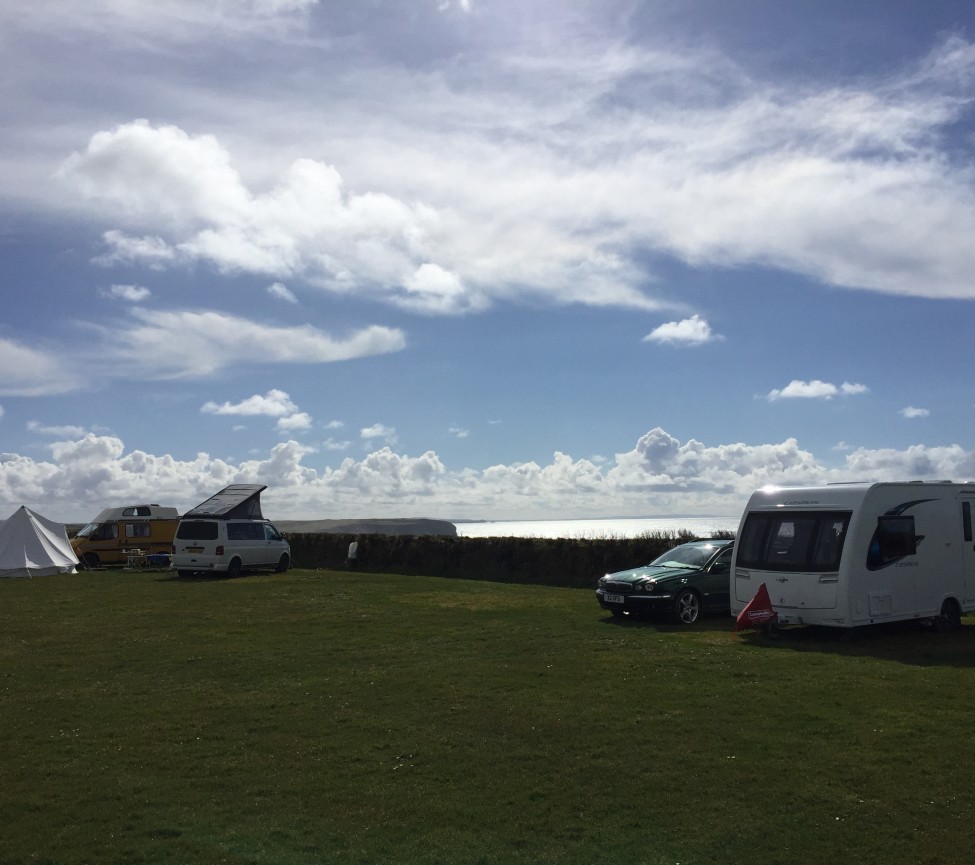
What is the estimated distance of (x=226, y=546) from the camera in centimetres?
2962

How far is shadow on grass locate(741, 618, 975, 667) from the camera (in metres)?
13.6

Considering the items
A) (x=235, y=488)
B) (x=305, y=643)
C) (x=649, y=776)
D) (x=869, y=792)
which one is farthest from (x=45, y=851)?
(x=235, y=488)

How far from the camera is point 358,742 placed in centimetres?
868

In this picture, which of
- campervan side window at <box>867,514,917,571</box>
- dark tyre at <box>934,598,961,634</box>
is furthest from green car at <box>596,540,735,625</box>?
dark tyre at <box>934,598,961,634</box>

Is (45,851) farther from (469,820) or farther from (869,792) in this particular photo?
(869,792)

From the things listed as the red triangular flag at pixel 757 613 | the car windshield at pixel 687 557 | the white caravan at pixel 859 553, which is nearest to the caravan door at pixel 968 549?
the white caravan at pixel 859 553

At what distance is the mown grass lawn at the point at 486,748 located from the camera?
6.23m

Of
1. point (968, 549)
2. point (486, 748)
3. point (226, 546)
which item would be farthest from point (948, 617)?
point (226, 546)

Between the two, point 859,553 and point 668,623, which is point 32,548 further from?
point 859,553

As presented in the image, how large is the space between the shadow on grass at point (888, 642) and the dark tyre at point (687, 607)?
5.15ft

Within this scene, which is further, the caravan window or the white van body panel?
the caravan window

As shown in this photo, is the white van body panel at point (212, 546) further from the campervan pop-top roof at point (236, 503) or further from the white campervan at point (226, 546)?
the campervan pop-top roof at point (236, 503)

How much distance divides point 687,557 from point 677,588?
1552mm

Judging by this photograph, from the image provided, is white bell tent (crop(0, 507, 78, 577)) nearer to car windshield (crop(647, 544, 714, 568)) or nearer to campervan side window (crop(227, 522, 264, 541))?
campervan side window (crop(227, 522, 264, 541))
